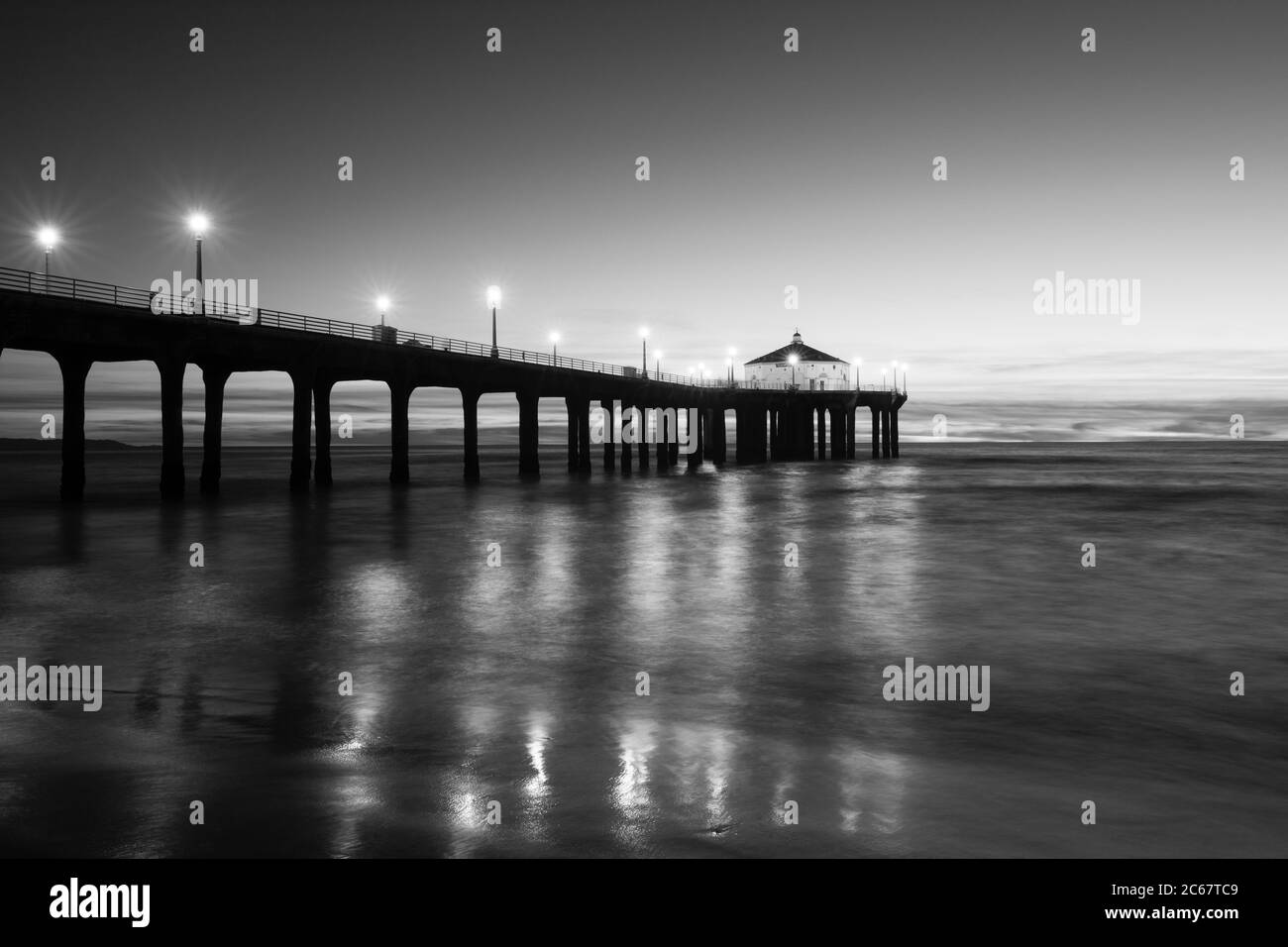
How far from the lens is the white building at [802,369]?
114 metres

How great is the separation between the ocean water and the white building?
292 ft

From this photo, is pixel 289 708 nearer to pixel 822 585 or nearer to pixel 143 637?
pixel 143 637

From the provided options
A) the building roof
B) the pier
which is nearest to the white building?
the building roof

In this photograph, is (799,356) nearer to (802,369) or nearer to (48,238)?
(802,369)

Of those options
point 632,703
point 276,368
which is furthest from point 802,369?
point 632,703

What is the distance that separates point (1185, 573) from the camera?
72.8 feet

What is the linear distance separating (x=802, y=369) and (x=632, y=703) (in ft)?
355

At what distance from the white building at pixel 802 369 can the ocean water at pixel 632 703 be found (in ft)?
292

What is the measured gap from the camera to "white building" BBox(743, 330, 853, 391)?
114m

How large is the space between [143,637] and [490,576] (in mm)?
8328

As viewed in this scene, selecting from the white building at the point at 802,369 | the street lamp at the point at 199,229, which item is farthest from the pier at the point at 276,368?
the white building at the point at 802,369

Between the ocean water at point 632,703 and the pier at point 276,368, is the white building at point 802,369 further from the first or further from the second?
the ocean water at point 632,703

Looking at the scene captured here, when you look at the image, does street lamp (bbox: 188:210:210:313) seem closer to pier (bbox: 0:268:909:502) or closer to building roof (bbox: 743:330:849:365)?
pier (bbox: 0:268:909:502)
